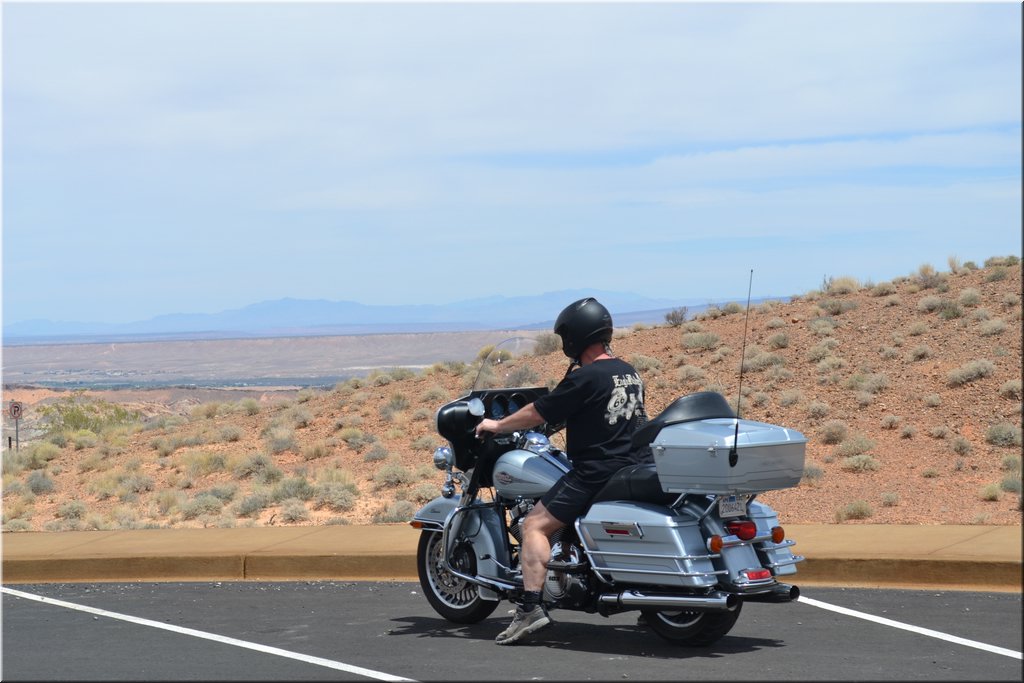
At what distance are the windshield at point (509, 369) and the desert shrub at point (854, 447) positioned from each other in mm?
11349

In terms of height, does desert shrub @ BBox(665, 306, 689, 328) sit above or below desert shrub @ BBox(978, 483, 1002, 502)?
above

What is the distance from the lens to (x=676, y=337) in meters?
30.3

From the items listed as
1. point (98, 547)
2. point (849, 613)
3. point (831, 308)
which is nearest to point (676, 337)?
point (831, 308)

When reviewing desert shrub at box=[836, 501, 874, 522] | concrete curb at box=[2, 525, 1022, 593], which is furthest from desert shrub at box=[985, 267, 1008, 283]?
concrete curb at box=[2, 525, 1022, 593]

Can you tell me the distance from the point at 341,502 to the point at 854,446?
7.77 metres

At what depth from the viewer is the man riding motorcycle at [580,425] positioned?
26.1 feet

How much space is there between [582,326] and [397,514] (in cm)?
918

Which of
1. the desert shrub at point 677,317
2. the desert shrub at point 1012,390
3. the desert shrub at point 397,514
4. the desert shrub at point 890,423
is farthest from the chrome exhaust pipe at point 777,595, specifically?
the desert shrub at point 677,317

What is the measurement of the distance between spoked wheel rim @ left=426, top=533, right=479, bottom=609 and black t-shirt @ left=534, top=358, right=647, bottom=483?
136 cm

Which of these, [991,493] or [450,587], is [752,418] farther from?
[450,587]

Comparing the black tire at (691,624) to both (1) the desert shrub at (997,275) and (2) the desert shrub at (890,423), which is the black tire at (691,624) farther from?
(1) the desert shrub at (997,275)

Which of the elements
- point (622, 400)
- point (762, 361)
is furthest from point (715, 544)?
point (762, 361)

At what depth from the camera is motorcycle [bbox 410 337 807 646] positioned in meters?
7.52

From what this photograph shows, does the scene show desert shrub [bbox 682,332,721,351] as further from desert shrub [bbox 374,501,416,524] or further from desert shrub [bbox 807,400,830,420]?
desert shrub [bbox 374,501,416,524]
